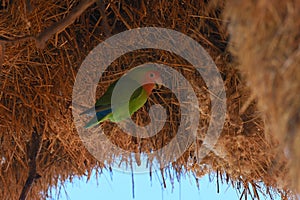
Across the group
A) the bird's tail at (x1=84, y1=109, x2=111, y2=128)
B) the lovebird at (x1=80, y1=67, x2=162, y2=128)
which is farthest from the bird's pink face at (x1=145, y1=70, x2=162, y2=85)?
the bird's tail at (x1=84, y1=109, x2=111, y2=128)

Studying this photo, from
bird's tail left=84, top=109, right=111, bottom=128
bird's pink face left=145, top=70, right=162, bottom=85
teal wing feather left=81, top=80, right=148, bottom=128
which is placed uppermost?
bird's pink face left=145, top=70, right=162, bottom=85

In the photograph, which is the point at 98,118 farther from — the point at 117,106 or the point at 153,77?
the point at 153,77

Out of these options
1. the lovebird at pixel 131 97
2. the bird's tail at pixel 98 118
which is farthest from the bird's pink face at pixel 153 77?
the bird's tail at pixel 98 118

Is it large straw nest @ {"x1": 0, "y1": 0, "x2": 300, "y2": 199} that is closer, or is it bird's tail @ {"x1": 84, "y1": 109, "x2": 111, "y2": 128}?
large straw nest @ {"x1": 0, "y1": 0, "x2": 300, "y2": 199}

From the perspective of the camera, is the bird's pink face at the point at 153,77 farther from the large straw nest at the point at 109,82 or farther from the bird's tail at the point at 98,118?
the bird's tail at the point at 98,118

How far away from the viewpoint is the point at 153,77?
126 cm

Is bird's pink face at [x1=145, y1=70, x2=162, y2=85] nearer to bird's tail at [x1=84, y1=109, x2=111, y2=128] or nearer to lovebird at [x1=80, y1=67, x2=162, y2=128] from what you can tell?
lovebird at [x1=80, y1=67, x2=162, y2=128]

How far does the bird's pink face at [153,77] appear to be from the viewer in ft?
4.11

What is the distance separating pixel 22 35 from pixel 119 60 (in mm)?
243

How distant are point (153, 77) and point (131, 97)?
0.10 meters

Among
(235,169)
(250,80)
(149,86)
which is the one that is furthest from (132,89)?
(250,80)

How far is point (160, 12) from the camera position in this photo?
127 centimetres

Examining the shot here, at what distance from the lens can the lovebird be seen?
128cm

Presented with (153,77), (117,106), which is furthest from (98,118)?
(153,77)
